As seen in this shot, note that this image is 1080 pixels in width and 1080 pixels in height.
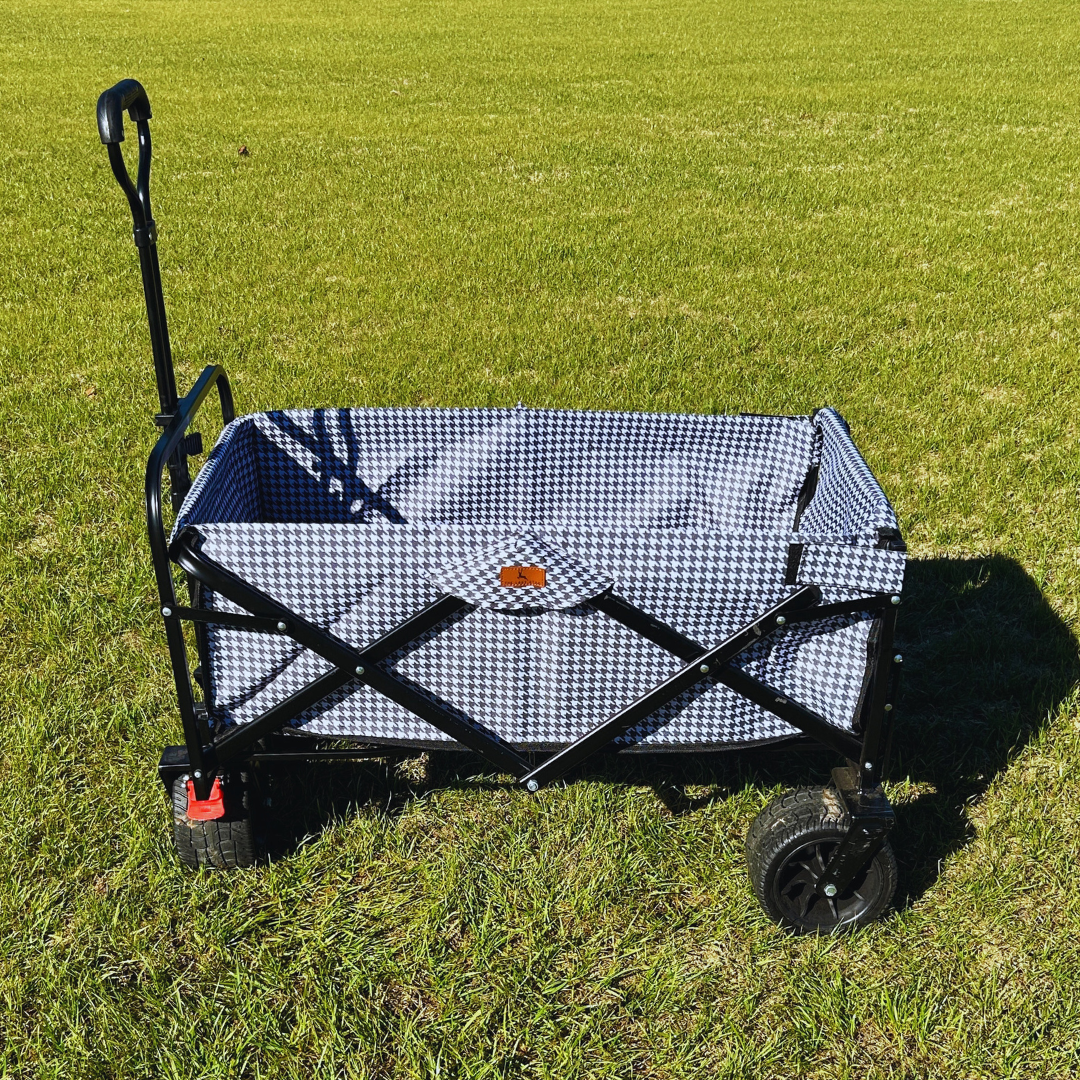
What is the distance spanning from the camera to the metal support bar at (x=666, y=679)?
2.11 metres

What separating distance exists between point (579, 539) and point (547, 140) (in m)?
9.37

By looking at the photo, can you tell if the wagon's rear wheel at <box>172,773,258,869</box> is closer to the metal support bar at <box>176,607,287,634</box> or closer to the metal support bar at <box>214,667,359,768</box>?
the metal support bar at <box>214,667,359,768</box>

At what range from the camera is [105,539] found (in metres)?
3.95

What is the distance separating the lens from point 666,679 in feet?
7.32

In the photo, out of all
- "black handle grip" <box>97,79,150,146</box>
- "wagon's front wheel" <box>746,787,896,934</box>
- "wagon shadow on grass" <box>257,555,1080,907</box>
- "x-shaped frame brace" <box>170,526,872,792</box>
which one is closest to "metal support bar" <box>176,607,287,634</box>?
"x-shaped frame brace" <box>170,526,872,792</box>

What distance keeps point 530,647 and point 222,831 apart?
3.07ft

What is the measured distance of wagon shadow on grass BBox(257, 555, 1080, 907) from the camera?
273cm

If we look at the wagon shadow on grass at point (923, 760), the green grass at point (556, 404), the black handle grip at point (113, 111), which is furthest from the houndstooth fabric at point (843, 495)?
the black handle grip at point (113, 111)

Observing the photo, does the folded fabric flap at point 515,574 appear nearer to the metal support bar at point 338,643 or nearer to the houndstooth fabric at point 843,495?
the metal support bar at point 338,643

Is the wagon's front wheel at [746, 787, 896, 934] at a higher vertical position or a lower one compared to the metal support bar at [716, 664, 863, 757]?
lower

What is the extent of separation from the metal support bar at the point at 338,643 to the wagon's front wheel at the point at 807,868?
68 cm

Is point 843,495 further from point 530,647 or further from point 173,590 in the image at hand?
point 173,590

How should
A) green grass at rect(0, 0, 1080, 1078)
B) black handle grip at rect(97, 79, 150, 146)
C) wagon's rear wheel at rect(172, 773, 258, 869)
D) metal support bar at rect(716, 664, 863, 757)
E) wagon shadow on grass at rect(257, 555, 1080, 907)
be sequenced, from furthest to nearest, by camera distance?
wagon shadow on grass at rect(257, 555, 1080, 907) → wagon's rear wheel at rect(172, 773, 258, 869) → green grass at rect(0, 0, 1080, 1078) → metal support bar at rect(716, 664, 863, 757) → black handle grip at rect(97, 79, 150, 146)

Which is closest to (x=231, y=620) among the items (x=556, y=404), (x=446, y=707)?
(x=446, y=707)
